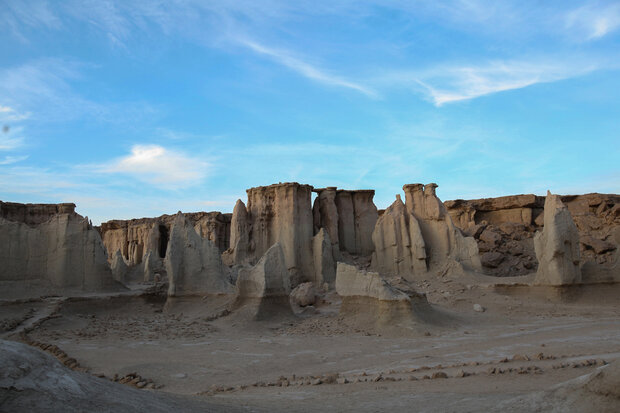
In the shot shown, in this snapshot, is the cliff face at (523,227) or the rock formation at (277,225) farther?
the cliff face at (523,227)

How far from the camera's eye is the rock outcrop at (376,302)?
539 inches

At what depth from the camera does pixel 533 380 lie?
716 centimetres

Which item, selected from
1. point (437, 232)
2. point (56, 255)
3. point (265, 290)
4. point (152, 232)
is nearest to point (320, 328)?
point (265, 290)

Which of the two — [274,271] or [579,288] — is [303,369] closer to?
[274,271]

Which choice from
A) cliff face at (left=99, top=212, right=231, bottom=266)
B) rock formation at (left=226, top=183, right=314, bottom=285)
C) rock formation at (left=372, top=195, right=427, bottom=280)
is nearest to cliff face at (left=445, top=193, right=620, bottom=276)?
rock formation at (left=372, top=195, right=427, bottom=280)

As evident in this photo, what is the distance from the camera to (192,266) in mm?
18359

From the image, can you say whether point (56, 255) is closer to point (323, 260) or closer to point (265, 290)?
point (265, 290)

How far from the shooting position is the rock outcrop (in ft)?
44.9

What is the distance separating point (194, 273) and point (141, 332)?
177 inches

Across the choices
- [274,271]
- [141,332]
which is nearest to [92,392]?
[141,332]

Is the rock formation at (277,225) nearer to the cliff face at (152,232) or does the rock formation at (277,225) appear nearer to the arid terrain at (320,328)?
the arid terrain at (320,328)

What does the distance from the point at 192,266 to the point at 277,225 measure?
9.56 m

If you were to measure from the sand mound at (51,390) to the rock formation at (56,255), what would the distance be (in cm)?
1534

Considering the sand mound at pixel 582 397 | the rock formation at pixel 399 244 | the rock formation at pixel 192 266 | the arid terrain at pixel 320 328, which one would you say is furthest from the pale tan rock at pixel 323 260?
the sand mound at pixel 582 397
